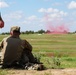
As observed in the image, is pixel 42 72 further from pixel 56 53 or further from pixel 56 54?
pixel 56 53

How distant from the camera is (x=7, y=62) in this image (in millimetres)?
9961

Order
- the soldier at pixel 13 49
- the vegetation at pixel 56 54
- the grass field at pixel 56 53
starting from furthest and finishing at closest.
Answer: the grass field at pixel 56 53, the vegetation at pixel 56 54, the soldier at pixel 13 49

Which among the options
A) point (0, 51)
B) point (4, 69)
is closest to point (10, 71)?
point (4, 69)

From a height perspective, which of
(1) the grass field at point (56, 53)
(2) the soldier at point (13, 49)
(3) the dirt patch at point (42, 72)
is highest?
(2) the soldier at point (13, 49)

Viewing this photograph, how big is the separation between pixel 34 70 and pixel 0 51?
4.19ft

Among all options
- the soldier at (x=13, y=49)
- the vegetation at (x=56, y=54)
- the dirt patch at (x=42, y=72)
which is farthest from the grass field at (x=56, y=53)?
the dirt patch at (x=42, y=72)

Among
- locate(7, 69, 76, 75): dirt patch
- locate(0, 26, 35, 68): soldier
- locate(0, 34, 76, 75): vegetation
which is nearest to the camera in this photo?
locate(7, 69, 76, 75): dirt patch

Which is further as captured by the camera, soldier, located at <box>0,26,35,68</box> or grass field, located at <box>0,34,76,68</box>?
grass field, located at <box>0,34,76,68</box>

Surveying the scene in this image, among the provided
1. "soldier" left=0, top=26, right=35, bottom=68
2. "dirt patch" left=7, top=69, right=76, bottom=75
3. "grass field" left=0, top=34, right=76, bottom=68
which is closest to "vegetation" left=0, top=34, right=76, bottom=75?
"grass field" left=0, top=34, right=76, bottom=68

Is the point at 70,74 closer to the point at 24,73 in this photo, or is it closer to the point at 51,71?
the point at 51,71

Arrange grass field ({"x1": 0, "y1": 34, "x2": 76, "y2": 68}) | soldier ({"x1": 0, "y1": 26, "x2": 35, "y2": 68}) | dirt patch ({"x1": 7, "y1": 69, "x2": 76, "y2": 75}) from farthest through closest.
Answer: grass field ({"x1": 0, "y1": 34, "x2": 76, "y2": 68}), soldier ({"x1": 0, "y1": 26, "x2": 35, "y2": 68}), dirt patch ({"x1": 7, "y1": 69, "x2": 76, "y2": 75})

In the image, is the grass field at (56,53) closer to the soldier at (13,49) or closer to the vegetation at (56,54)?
the vegetation at (56,54)

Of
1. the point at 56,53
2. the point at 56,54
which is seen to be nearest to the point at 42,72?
the point at 56,54

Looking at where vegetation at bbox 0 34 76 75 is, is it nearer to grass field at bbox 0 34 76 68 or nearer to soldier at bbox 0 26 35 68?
grass field at bbox 0 34 76 68
